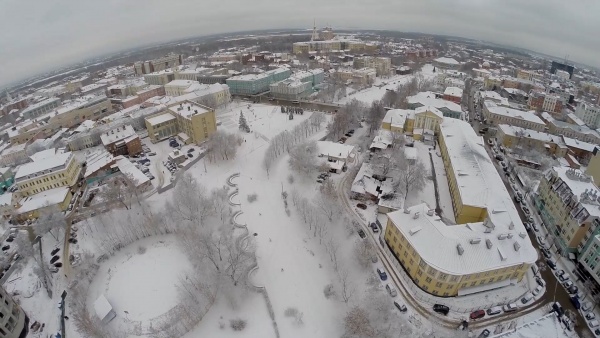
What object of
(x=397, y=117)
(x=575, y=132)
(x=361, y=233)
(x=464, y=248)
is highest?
(x=397, y=117)

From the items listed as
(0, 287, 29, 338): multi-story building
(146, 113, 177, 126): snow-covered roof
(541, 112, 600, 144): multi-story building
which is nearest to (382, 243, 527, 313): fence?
(0, 287, 29, 338): multi-story building

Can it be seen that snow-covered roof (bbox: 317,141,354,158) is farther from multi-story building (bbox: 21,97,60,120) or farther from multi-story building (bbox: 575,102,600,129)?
multi-story building (bbox: 21,97,60,120)

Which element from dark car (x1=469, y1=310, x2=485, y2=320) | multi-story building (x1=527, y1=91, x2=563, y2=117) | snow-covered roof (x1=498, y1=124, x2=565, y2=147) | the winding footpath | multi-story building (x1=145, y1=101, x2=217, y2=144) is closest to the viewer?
dark car (x1=469, y1=310, x2=485, y2=320)

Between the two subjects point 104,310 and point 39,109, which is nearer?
point 104,310

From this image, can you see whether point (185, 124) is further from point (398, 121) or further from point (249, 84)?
point (398, 121)

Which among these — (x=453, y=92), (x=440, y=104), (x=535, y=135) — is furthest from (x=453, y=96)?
(x=535, y=135)

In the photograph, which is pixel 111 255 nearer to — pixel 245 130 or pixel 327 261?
pixel 327 261

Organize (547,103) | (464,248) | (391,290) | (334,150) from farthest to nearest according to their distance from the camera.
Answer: (547,103), (334,150), (391,290), (464,248)
